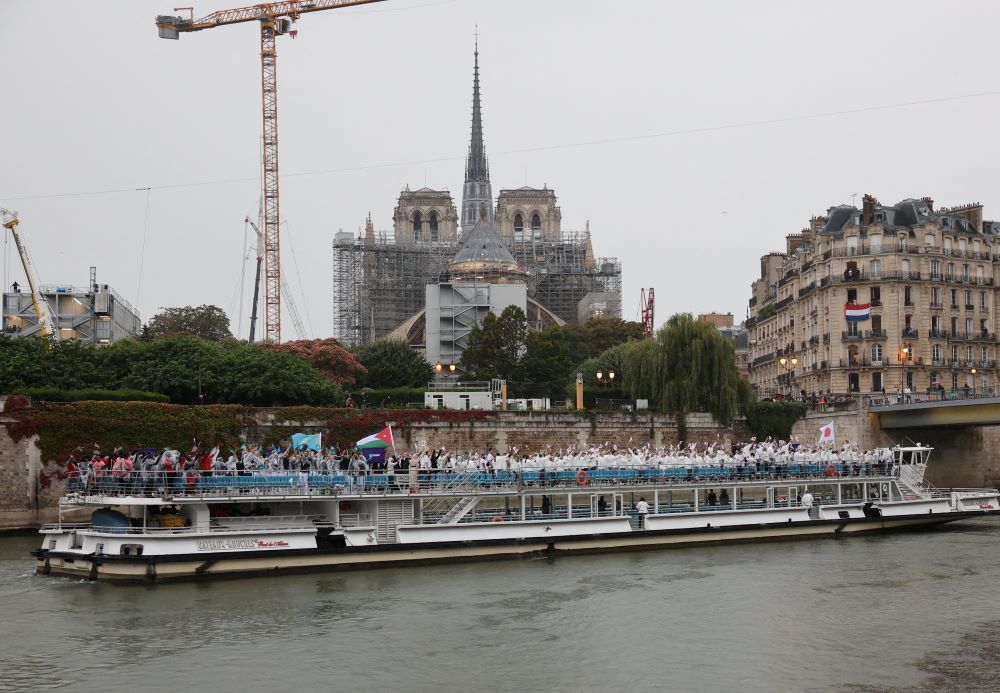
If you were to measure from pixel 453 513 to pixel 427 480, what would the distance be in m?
1.33

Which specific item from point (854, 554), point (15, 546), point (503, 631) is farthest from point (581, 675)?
point (15, 546)

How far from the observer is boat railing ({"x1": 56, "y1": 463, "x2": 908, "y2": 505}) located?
1334 inches

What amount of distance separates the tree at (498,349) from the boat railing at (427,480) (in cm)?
3504

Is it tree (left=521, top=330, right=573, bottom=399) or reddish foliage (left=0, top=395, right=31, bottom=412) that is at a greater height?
tree (left=521, top=330, right=573, bottom=399)

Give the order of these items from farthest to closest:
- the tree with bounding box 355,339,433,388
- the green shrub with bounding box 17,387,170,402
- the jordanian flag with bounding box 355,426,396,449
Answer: the tree with bounding box 355,339,433,388
the green shrub with bounding box 17,387,170,402
the jordanian flag with bounding box 355,426,396,449

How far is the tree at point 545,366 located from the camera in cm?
7638

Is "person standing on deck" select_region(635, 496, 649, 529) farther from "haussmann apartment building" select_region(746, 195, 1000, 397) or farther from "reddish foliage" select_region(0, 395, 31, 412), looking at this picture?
"haussmann apartment building" select_region(746, 195, 1000, 397)

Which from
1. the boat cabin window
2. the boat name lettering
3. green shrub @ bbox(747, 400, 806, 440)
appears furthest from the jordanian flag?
green shrub @ bbox(747, 400, 806, 440)

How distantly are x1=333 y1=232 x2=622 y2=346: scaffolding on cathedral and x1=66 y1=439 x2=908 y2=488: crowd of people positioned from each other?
3337 inches

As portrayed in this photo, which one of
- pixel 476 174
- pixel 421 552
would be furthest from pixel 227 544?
pixel 476 174

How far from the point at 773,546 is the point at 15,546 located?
2610cm

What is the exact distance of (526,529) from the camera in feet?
124

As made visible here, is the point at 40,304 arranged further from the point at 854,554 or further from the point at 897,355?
the point at 854,554

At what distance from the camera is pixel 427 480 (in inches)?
1483
